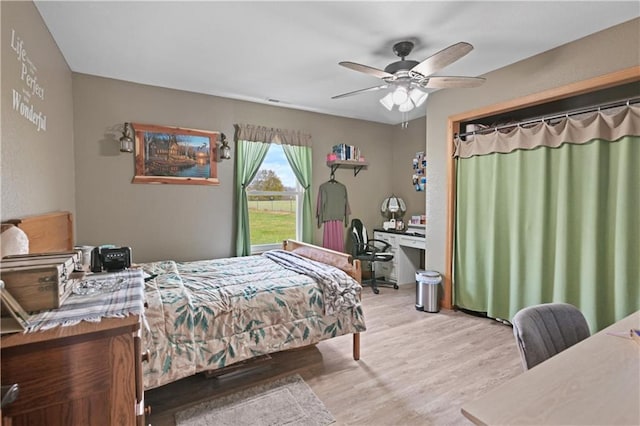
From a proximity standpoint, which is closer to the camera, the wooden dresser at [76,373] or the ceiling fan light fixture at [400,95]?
the wooden dresser at [76,373]

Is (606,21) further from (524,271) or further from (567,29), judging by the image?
(524,271)

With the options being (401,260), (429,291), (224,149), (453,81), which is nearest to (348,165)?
(401,260)

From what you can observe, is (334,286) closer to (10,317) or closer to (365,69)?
(365,69)

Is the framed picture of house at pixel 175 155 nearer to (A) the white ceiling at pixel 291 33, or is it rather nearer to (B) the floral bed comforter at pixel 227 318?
(A) the white ceiling at pixel 291 33

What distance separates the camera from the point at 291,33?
2.41 m

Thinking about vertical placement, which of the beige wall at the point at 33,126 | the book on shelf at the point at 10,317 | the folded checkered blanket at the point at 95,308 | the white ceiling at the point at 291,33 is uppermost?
the white ceiling at the point at 291,33

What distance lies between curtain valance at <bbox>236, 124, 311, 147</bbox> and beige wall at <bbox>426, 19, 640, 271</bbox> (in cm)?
171

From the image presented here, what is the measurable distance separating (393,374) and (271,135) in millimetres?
3145

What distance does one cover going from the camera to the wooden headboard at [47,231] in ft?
5.85

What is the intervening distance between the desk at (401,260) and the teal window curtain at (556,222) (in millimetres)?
1167

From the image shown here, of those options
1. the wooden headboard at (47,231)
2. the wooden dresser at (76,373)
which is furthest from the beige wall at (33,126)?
the wooden dresser at (76,373)

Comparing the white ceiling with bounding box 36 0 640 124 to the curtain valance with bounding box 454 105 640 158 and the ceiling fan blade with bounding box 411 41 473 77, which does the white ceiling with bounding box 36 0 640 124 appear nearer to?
the ceiling fan blade with bounding box 411 41 473 77

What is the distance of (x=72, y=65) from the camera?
117 inches

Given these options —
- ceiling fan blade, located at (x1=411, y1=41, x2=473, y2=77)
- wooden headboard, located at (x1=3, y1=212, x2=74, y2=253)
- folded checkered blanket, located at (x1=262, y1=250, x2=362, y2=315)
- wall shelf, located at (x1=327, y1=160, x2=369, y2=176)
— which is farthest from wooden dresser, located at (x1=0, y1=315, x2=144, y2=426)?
wall shelf, located at (x1=327, y1=160, x2=369, y2=176)
